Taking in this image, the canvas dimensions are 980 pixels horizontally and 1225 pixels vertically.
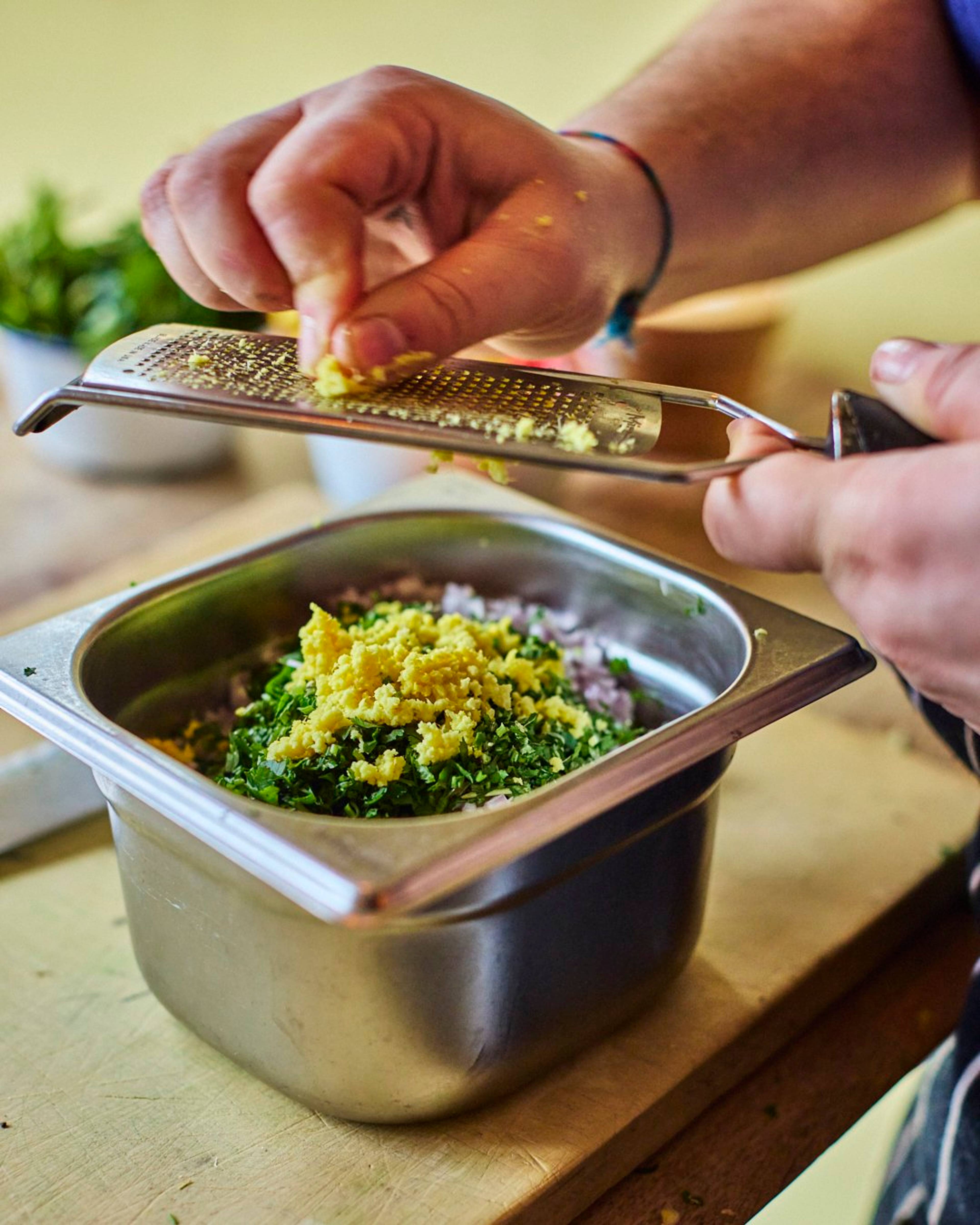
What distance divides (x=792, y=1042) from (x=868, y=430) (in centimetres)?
51

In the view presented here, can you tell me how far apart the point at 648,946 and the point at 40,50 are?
A: 101 inches

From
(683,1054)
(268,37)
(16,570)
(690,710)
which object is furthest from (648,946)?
(268,37)

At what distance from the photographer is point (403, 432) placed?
0.74m

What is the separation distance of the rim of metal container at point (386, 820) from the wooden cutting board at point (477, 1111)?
223 mm

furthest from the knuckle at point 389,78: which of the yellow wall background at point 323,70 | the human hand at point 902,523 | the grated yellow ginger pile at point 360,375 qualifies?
the yellow wall background at point 323,70

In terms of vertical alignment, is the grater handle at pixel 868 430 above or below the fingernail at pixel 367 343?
below

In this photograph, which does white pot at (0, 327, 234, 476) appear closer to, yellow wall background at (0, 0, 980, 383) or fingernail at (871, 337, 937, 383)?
yellow wall background at (0, 0, 980, 383)

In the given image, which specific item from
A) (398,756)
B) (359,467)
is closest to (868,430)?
(398,756)

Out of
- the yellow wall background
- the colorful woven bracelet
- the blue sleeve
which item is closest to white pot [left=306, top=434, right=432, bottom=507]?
the colorful woven bracelet

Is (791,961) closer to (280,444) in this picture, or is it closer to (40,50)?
(280,444)

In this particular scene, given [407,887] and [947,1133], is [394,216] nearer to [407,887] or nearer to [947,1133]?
[407,887]

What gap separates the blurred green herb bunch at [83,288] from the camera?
1809 millimetres

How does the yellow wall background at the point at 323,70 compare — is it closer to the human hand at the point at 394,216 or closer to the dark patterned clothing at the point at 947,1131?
the human hand at the point at 394,216

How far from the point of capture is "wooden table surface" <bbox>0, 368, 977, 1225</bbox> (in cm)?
83
